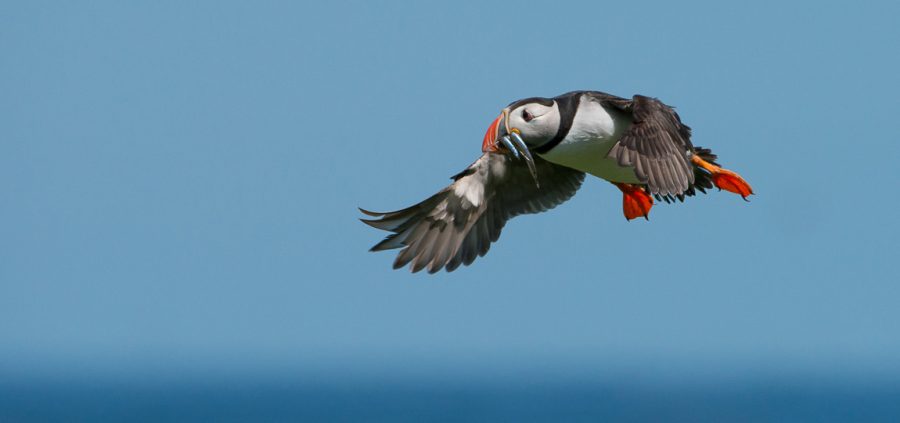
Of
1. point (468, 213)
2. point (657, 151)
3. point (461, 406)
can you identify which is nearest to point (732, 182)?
point (657, 151)

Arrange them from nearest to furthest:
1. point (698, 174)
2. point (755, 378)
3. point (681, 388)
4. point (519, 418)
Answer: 1. point (698, 174)
2. point (519, 418)
3. point (681, 388)
4. point (755, 378)

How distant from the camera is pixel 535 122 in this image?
12.1 m

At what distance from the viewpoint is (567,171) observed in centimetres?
1414

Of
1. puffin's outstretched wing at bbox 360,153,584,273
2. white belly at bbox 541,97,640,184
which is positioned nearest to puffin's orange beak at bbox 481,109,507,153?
white belly at bbox 541,97,640,184

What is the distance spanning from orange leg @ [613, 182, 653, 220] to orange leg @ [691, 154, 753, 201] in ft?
4.21

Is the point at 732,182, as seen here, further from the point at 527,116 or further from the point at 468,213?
the point at 468,213

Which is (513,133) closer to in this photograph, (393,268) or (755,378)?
(393,268)

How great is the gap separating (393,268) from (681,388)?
116 metres

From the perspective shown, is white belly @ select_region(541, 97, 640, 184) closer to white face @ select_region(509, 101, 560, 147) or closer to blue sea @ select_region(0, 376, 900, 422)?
white face @ select_region(509, 101, 560, 147)

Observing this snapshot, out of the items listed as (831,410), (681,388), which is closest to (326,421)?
(831,410)

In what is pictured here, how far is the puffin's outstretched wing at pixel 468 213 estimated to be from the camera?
13.5 m

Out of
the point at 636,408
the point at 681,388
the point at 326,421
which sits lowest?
the point at 326,421

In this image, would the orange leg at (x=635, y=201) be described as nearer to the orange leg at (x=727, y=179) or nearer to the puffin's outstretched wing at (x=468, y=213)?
the puffin's outstretched wing at (x=468, y=213)

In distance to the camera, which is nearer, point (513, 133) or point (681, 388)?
point (513, 133)
